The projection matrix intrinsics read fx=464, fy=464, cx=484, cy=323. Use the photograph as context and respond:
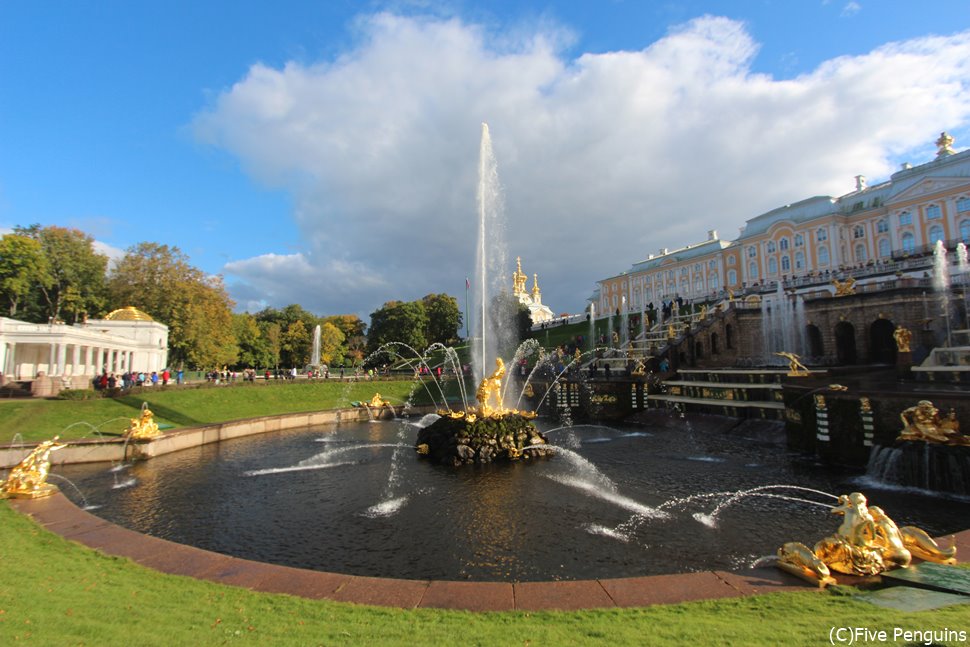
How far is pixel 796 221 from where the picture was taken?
212 ft

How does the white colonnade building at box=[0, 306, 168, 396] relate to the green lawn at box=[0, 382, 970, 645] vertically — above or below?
above

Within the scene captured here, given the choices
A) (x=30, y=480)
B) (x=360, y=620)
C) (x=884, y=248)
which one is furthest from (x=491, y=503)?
(x=884, y=248)

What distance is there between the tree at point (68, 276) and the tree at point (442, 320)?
45.2m

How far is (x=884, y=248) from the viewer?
56.2 metres

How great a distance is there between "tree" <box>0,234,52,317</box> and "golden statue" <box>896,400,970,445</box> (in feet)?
210

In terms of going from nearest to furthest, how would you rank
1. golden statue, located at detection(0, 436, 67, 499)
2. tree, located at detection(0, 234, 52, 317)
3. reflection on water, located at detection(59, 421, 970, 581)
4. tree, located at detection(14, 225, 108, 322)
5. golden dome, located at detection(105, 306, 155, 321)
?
reflection on water, located at detection(59, 421, 970, 581) < golden statue, located at detection(0, 436, 67, 499) < tree, located at detection(0, 234, 52, 317) < golden dome, located at detection(105, 306, 155, 321) < tree, located at detection(14, 225, 108, 322)

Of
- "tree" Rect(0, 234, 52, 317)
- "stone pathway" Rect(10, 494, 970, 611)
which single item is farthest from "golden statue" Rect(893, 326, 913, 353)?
"tree" Rect(0, 234, 52, 317)

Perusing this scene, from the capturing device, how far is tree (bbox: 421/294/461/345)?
3257 inches

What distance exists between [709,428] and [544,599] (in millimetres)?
18624

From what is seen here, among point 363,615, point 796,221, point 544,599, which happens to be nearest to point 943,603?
point 544,599

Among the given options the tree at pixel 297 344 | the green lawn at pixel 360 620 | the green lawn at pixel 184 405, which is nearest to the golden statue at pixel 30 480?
the green lawn at pixel 360 620

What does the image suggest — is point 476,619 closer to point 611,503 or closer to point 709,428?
point 611,503

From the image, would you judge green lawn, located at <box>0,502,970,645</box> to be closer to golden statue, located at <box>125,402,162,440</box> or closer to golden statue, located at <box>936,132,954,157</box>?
golden statue, located at <box>125,402,162,440</box>

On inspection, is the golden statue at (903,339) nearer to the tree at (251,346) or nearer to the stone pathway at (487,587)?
the stone pathway at (487,587)
